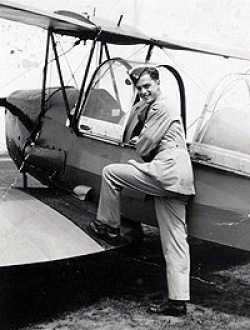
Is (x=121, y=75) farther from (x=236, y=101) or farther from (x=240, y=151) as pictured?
(x=240, y=151)

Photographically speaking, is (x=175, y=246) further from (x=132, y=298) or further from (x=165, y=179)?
(x=132, y=298)

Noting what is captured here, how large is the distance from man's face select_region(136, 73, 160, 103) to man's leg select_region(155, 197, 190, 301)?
826mm

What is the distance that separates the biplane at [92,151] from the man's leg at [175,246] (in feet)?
0.66

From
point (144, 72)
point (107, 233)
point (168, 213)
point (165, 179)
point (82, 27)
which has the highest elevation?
point (82, 27)

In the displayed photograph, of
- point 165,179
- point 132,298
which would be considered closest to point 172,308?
point 132,298

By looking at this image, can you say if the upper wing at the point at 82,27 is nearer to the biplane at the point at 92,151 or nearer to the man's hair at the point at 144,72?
the biplane at the point at 92,151

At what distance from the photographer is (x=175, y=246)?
4273 millimetres

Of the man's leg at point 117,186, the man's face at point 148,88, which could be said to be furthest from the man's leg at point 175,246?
the man's face at point 148,88

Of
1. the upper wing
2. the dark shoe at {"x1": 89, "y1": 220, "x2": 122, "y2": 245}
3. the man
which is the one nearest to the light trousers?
the man

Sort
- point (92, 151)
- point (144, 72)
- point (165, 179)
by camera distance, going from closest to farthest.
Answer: point (165, 179) < point (144, 72) < point (92, 151)

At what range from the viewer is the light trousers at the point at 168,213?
4.22m

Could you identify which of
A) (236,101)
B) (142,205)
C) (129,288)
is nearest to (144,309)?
(129,288)

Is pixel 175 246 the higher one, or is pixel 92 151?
pixel 92 151

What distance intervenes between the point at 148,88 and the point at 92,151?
46.9 inches
